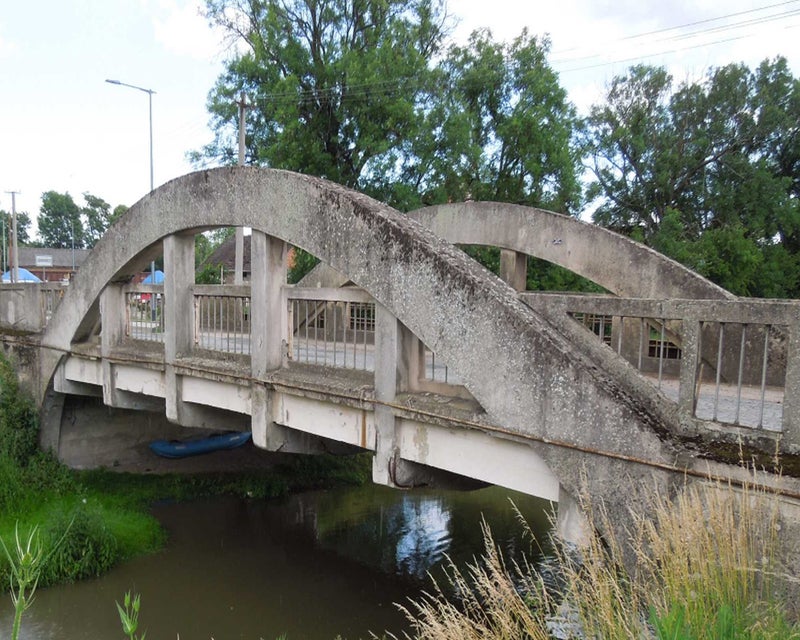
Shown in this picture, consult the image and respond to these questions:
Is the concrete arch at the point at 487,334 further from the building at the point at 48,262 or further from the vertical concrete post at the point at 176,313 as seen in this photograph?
the building at the point at 48,262

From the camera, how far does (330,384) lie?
6176mm

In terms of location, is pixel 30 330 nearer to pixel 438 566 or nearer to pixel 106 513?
pixel 106 513

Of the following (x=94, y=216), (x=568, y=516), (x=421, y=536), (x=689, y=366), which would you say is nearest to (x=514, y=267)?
(x=421, y=536)

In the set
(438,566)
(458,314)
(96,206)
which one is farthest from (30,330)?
(96,206)

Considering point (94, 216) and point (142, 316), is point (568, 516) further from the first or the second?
point (94, 216)

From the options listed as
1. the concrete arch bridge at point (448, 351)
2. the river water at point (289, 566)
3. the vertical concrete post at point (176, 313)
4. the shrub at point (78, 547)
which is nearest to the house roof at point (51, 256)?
the river water at point (289, 566)

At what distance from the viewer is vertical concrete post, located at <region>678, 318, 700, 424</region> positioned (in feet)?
13.0

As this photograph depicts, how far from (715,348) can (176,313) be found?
604cm

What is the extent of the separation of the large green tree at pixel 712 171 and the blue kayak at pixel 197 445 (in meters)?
13.4

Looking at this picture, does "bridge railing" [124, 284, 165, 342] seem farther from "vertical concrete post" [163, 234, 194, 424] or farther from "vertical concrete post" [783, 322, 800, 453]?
"vertical concrete post" [783, 322, 800, 453]

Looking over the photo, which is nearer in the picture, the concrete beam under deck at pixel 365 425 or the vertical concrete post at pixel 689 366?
the vertical concrete post at pixel 689 366

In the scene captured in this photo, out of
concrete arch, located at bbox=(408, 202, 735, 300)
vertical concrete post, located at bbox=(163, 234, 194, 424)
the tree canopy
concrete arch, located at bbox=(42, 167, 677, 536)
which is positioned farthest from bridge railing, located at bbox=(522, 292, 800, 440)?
A: the tree canopy

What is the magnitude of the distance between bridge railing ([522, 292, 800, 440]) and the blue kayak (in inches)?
341

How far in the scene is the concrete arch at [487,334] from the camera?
13.8 feet
